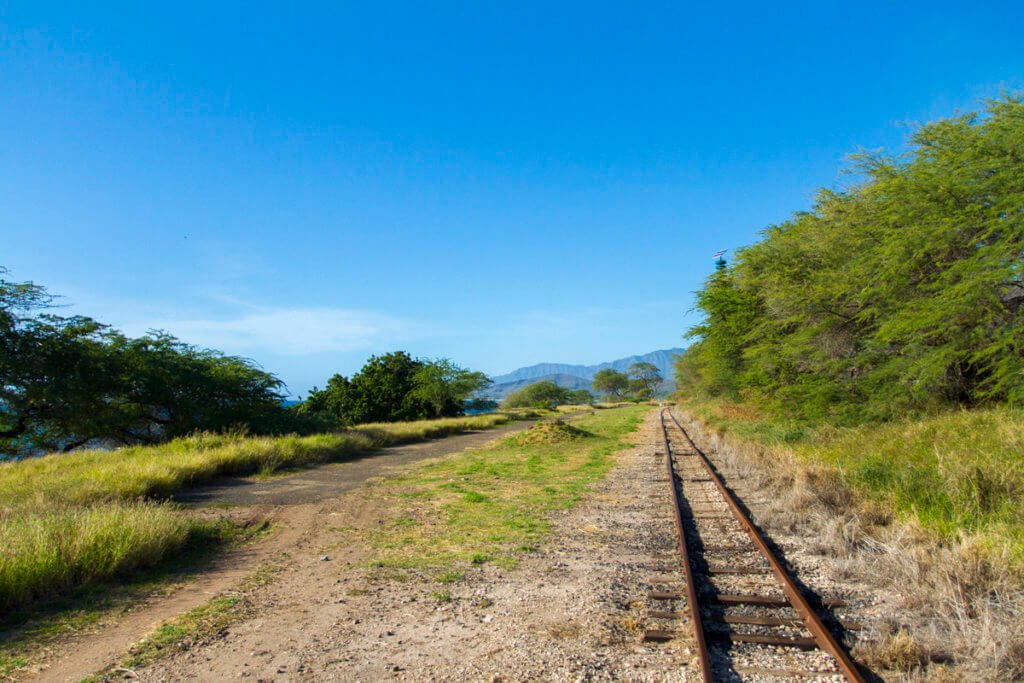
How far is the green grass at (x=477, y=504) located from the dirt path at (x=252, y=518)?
818 mm

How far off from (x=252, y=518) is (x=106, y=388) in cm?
1607

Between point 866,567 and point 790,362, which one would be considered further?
point 790,362

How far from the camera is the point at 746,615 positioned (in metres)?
4.85

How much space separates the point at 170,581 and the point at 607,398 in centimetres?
12454

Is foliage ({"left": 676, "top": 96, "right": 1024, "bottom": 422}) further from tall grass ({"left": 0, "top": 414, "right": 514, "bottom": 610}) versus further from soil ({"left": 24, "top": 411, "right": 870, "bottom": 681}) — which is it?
tall grass ({"left": 0, "top": 414, "right": 514, "bottom": 610})

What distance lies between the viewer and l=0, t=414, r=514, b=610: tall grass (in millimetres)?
5727

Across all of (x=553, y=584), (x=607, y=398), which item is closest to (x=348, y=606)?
(x=553, y=584)

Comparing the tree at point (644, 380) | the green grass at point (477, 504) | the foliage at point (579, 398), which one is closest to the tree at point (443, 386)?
the green grass at point (477, 504)

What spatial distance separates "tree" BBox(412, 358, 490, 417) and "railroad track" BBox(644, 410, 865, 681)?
131 feet

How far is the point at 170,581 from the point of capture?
6.31 metres

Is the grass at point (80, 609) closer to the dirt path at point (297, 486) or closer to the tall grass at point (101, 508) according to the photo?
the tall grass at point (101, 508)

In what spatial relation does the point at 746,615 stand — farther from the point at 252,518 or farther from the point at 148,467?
the point at 148,467

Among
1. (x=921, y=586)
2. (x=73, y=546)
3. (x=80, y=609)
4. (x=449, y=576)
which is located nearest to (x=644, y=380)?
(x=449, y=576)

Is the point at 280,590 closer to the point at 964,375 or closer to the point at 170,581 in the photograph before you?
the point at 170,581
